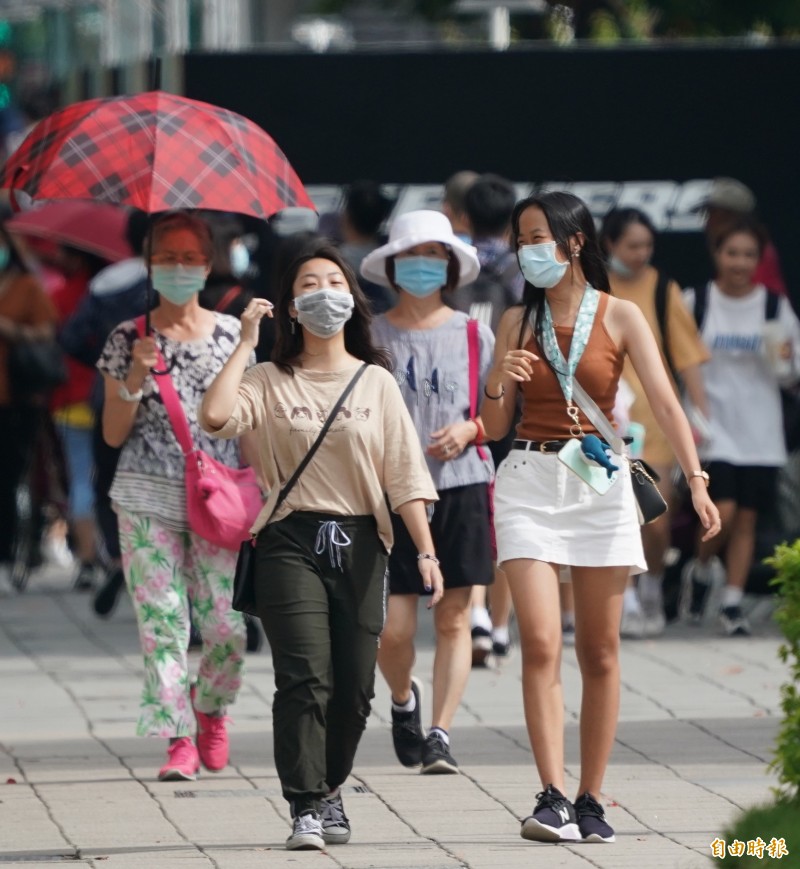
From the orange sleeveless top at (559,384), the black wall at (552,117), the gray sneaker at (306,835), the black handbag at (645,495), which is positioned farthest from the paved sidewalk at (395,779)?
the black wall at (552,117)

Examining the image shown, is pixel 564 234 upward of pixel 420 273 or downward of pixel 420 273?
upward

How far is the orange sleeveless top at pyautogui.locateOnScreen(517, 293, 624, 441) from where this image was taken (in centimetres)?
640

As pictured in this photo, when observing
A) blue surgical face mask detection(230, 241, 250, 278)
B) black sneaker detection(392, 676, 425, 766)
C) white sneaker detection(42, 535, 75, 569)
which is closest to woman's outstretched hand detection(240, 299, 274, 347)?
black sneaker detection(392, 676, 425, 766)

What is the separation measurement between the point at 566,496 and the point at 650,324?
4.61 metres

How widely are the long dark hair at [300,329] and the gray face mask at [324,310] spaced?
0.09 metres

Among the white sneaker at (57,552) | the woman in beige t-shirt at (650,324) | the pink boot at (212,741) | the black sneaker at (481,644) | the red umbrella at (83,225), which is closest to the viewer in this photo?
the pink boot at (212,741)

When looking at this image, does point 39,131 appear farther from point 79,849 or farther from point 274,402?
point 79,849

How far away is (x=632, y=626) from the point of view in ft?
36.2

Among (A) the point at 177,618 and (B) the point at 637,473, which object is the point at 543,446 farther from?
(A) the point at 177,618

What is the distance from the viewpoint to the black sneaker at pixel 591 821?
6.22 m

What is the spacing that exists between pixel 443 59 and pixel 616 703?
6.64m

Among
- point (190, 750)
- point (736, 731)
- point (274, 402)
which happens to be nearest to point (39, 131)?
point (274, 402)

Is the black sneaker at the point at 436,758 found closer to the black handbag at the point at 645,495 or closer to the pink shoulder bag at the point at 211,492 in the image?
the pink shoulder bag at the point at 211,492

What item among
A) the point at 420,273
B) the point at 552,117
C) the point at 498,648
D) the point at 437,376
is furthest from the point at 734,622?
the point at 420,273
